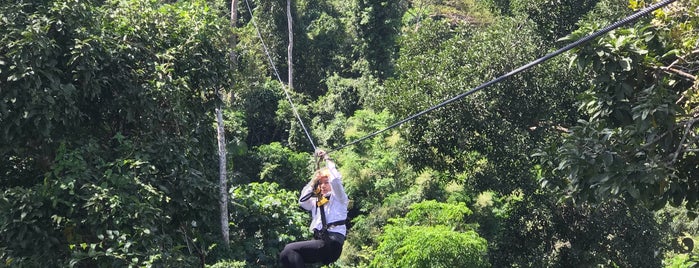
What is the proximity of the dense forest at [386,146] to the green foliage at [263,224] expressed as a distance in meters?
0.03

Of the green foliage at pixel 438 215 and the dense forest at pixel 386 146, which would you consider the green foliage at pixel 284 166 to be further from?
the green foliage at pixel 438 215

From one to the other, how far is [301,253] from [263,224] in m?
5.25

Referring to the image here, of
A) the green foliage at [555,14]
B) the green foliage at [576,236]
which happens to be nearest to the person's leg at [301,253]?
the green foliage at [576,236]

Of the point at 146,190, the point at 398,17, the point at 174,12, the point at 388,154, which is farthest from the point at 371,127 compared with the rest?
the point at 146,190

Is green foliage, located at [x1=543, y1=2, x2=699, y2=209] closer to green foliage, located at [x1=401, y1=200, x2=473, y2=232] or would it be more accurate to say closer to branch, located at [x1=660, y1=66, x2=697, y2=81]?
branch, located at [x1=660, y1=66, x2=697, y2=81]

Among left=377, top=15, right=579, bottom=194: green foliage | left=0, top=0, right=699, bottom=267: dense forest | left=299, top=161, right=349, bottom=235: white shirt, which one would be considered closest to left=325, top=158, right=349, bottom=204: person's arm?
left=299, top=161, right=349, bottom=235: white shirt

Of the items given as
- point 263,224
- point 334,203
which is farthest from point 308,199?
point 263,224

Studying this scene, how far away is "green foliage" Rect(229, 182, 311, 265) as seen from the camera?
1030 cm

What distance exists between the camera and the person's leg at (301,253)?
211 inches

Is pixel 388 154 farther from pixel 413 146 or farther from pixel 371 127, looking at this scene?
pixel 413 146

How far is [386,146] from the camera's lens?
17828mm

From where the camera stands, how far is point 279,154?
730 inches

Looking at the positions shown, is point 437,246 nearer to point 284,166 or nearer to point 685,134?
point 685,134

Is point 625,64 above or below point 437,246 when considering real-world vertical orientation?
above
